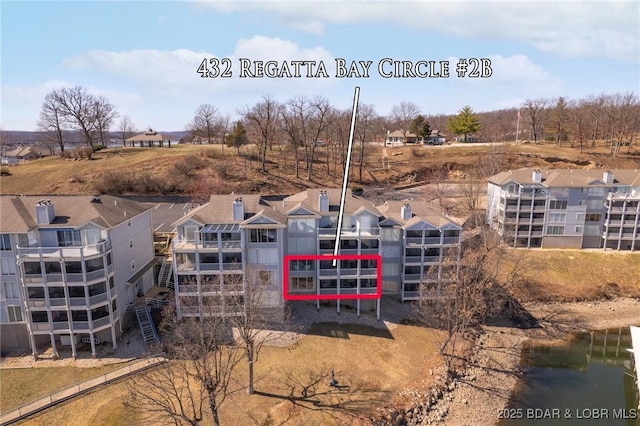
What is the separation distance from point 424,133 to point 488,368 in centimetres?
8610

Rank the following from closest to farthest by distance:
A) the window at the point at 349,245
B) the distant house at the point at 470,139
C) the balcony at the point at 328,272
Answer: the balcony at the point at 328,272
the window at the point at 349,245
the distant house at the point at 470,139

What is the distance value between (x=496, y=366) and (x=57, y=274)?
36.1 meters

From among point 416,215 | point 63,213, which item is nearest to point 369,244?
point 416,215

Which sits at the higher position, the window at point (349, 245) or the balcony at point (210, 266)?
the window at point (349, 245)

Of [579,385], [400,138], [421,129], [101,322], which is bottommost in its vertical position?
[579,385]

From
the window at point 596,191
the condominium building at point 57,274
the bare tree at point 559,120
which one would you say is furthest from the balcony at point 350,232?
the bare tree at point 559,120

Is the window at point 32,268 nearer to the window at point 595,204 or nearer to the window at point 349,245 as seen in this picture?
the window at point 349,245

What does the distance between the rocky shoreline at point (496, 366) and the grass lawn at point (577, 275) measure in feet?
4.42

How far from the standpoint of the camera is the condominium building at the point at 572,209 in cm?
5281

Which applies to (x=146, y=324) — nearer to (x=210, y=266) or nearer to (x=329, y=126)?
(x=210, y=266)

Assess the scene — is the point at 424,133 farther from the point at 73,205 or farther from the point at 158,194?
the point at 73,205

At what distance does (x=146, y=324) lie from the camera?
114 ft

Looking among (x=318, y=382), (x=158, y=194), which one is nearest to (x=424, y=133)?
(x=158, y=194)

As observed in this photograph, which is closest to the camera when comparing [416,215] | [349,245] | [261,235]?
[261,235]
